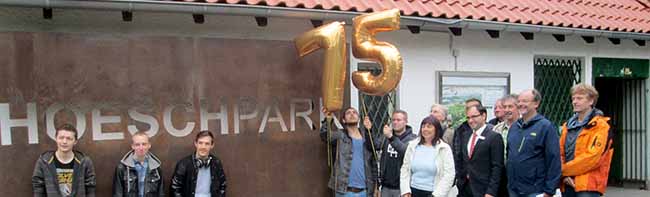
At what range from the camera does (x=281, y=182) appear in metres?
6.43

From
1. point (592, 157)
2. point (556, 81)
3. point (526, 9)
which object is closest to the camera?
point (592, 157)

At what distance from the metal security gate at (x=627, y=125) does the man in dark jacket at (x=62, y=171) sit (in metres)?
7.73

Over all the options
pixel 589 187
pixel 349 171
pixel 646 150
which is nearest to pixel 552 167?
pixel 589 187

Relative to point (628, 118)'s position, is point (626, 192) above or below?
below

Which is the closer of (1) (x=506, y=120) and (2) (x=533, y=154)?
(2) (x=533, y=154)

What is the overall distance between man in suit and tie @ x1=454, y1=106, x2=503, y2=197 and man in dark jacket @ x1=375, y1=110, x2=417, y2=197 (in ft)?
1.74

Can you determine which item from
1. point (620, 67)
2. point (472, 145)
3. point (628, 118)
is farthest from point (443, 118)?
point (628, 118)

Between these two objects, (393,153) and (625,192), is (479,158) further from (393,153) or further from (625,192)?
(625,192)

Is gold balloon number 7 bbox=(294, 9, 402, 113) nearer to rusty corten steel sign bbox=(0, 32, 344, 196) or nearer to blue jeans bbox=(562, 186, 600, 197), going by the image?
rusty corten steel sign bbox=(0, 32, 344, 196)

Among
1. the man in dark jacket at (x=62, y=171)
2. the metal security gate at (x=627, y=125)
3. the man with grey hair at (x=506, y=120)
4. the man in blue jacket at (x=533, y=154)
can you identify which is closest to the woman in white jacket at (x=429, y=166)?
the man with grey hair at (x=506, y=120)

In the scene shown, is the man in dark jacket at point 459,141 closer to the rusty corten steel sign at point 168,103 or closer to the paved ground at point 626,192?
the rusty corten steel sign at point 168,103

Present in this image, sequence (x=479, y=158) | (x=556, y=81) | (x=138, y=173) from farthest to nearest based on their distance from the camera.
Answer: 1. (x=556, y=81)
2. (x=479, y=158)
3. (x=138, y=173)

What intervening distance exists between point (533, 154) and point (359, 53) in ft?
5.59

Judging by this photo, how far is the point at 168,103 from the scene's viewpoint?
5891 mm
